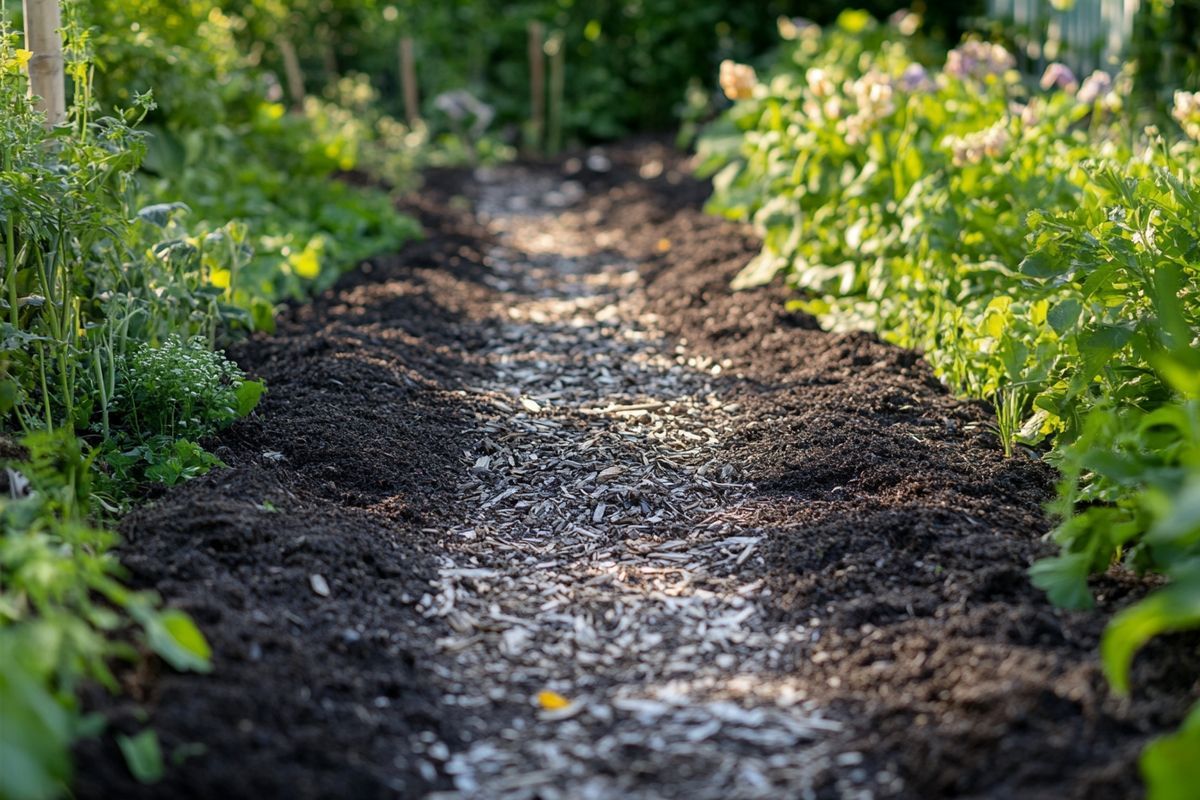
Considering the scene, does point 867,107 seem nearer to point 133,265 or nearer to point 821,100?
point 821,100

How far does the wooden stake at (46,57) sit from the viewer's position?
3.73 m

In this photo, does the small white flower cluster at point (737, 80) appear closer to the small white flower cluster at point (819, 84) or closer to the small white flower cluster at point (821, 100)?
the small white flower cluster at point (821, 100)

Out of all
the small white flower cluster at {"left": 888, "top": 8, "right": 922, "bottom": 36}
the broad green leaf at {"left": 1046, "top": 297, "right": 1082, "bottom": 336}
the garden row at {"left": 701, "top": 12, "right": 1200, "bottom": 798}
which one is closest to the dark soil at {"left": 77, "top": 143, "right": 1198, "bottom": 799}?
the garden row at {"left": 701, "top": 12, "right": 1200, "bottom": 798}

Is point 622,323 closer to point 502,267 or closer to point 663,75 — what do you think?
point 502,267

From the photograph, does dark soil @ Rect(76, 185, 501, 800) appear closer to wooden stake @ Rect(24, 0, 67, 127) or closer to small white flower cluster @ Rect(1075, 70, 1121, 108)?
wooden stake @ Rect(24, 0, 67, 127)

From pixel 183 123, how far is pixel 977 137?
399cm

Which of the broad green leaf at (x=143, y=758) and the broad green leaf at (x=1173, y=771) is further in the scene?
the broad green leaf at (x=143, y=758)

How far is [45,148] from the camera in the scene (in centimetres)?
384

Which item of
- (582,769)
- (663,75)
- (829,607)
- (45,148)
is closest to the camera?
(582,769)

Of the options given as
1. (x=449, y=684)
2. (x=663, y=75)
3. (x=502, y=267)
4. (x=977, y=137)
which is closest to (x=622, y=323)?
(x=502, y=267)

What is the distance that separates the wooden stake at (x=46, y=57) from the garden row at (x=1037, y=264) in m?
3.08

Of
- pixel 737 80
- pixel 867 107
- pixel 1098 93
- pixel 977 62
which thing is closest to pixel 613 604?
pixel 867 107

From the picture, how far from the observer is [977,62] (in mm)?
6117

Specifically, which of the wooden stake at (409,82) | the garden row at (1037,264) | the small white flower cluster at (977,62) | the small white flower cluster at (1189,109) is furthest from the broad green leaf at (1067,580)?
the wooden stake at (409,82)
